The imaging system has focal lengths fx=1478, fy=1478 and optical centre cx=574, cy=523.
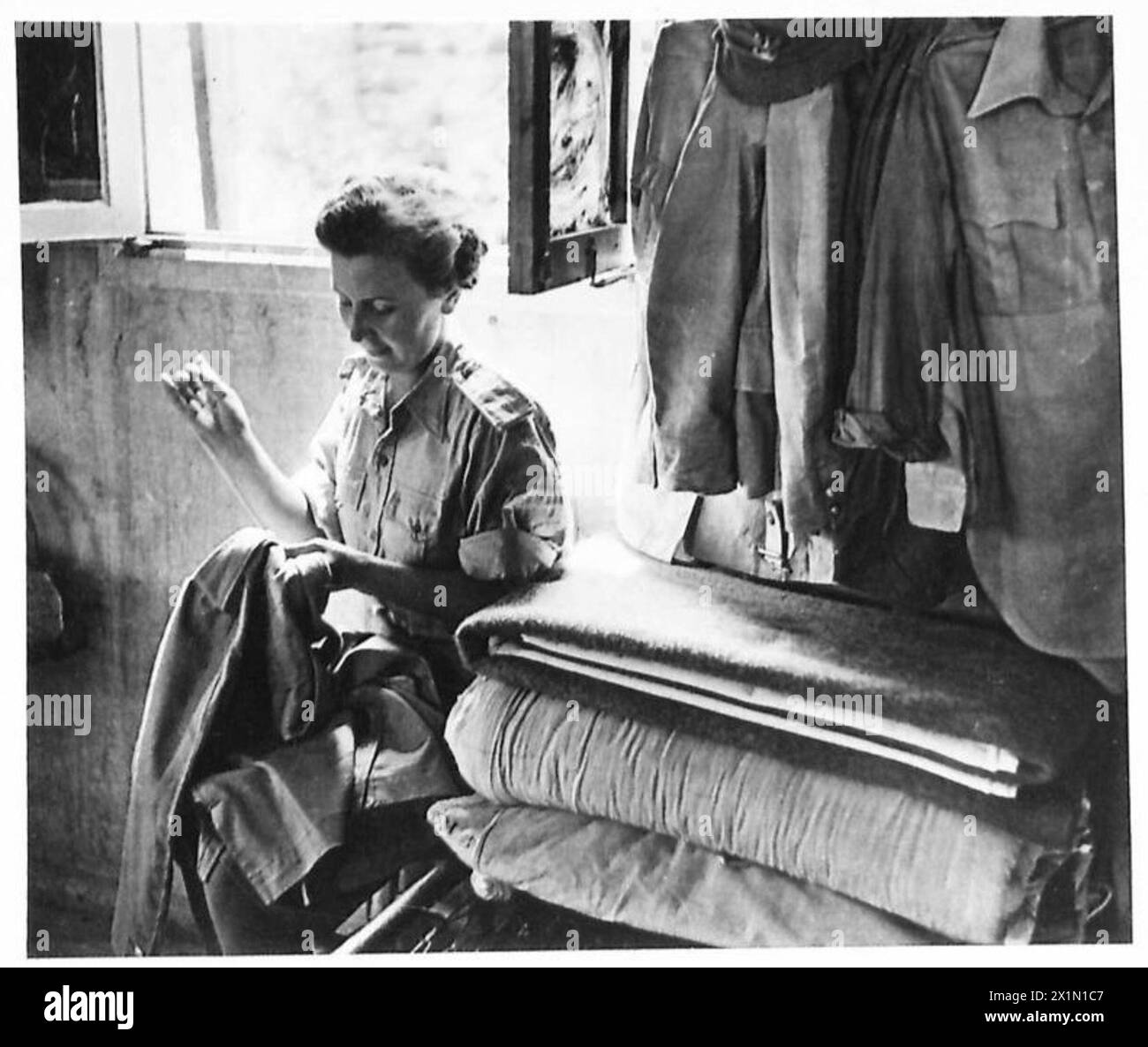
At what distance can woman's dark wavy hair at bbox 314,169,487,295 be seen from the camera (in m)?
2.18

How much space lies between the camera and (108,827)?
2.28 metres

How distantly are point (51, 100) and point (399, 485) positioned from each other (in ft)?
2.57

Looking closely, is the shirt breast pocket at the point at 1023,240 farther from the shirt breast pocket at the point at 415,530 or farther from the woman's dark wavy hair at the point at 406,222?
the shirt breast pocket at the point at 415,530

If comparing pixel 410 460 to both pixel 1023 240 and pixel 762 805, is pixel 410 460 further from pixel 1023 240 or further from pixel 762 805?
pixel 1023 240

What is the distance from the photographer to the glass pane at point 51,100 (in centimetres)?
223

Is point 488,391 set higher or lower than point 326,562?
higher

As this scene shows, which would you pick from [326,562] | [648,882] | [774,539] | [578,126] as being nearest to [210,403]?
[326,562]

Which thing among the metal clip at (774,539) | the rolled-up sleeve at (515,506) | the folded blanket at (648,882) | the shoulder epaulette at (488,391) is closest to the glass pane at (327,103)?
the shoulder epaulette at (488,391)

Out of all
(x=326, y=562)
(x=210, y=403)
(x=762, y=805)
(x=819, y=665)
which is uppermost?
(x=210, y=403)

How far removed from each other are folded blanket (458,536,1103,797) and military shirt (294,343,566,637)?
8 cm

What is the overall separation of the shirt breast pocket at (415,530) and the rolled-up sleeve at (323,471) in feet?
0.27

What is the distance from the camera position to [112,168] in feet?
7.47

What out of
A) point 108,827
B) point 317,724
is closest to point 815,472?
point 317,724

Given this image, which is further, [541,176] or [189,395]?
[189,395]
